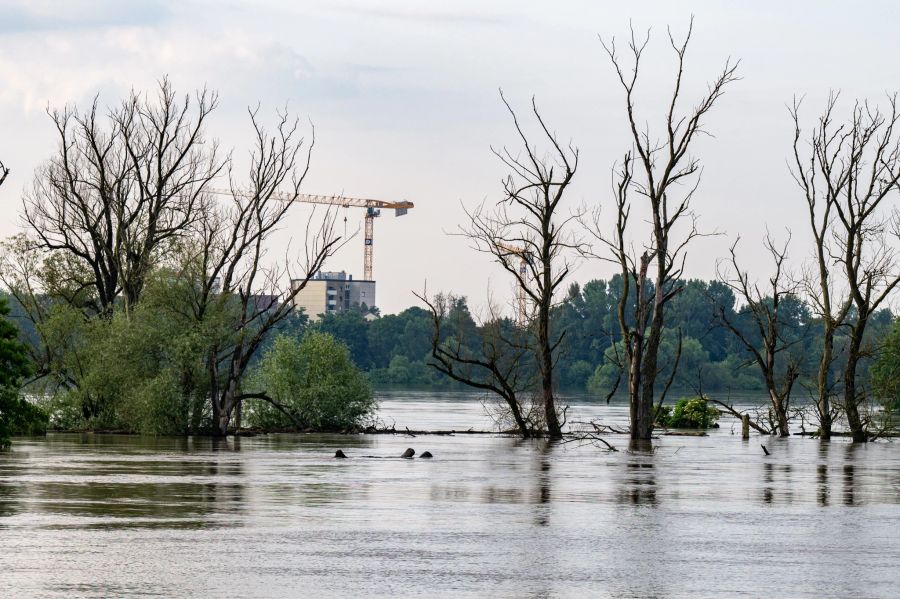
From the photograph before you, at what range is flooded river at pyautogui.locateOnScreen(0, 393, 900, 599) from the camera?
14445 millimetres

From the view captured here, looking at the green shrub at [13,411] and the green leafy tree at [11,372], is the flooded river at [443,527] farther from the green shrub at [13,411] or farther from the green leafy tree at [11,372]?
the green leafy tree at [11,372]

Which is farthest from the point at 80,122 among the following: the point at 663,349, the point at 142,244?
the point at 663,349

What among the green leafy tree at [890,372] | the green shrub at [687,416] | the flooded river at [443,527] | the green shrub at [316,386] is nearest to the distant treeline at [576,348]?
the green leafy tree at [890,372]

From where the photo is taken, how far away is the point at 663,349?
15600 centimetres

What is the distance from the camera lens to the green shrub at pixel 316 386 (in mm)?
57219

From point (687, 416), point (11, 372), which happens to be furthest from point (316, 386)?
point (11, 372)

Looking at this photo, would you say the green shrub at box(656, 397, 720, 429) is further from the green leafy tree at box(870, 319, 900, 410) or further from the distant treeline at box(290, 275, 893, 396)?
the distant treeline at box(290, 275, 893, 396)

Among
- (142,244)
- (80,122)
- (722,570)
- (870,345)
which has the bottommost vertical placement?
(722,570)

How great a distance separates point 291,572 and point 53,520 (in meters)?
6.14

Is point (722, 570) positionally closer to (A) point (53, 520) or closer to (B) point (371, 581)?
(B) point (371, 581)

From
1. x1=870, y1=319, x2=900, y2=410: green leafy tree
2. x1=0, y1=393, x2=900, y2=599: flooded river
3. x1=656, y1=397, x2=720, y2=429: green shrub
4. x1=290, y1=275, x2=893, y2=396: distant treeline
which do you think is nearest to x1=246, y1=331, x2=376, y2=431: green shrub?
x1=656, y1=397, x2=720, y2=429: green shrub

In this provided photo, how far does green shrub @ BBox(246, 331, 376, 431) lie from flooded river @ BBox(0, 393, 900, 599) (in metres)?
19.8

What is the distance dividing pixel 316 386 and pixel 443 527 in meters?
37.6

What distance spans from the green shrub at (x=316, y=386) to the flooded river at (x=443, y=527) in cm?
1980
